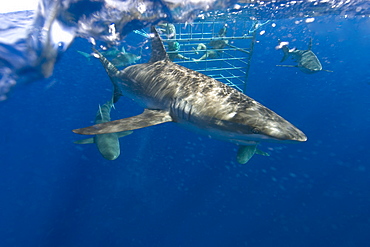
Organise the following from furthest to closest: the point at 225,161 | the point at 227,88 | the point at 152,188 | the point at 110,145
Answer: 1. the point at 225,161
2. the point at 152,188
3. the point at 110,145
4. the point at 227,88

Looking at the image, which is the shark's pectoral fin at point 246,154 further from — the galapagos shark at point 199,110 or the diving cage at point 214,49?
the diving cage at point 214,49

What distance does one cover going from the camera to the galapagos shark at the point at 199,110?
2.94 m

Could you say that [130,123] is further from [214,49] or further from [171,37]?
[171,37]

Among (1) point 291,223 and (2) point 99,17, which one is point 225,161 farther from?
(2) point 99,17

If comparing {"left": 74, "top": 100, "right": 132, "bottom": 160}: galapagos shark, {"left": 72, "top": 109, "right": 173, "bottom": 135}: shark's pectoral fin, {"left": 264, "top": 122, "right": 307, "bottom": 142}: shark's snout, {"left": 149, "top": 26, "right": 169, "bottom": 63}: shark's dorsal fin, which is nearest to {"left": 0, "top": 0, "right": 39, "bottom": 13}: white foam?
{"left": 74, "top": 100, "right": 132, "bottom": 160}: galapagos shark

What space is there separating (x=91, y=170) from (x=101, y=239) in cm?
610

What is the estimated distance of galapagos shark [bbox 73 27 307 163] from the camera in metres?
2.94

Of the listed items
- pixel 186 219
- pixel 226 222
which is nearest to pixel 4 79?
pixel 186 219

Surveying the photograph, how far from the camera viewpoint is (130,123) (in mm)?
3459

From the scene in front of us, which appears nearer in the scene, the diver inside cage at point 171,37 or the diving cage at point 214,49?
the diving cage at point 214,49

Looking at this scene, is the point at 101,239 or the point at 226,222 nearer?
the point at 101,239

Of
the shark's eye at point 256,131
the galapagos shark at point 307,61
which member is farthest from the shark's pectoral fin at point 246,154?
the galapagos shark at point 307,61

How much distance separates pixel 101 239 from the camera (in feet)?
41.5

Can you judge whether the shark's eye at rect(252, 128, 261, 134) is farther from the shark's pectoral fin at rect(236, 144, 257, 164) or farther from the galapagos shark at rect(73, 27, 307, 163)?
the shark's pectoral fin at rect(236, 144, 257, 164)
